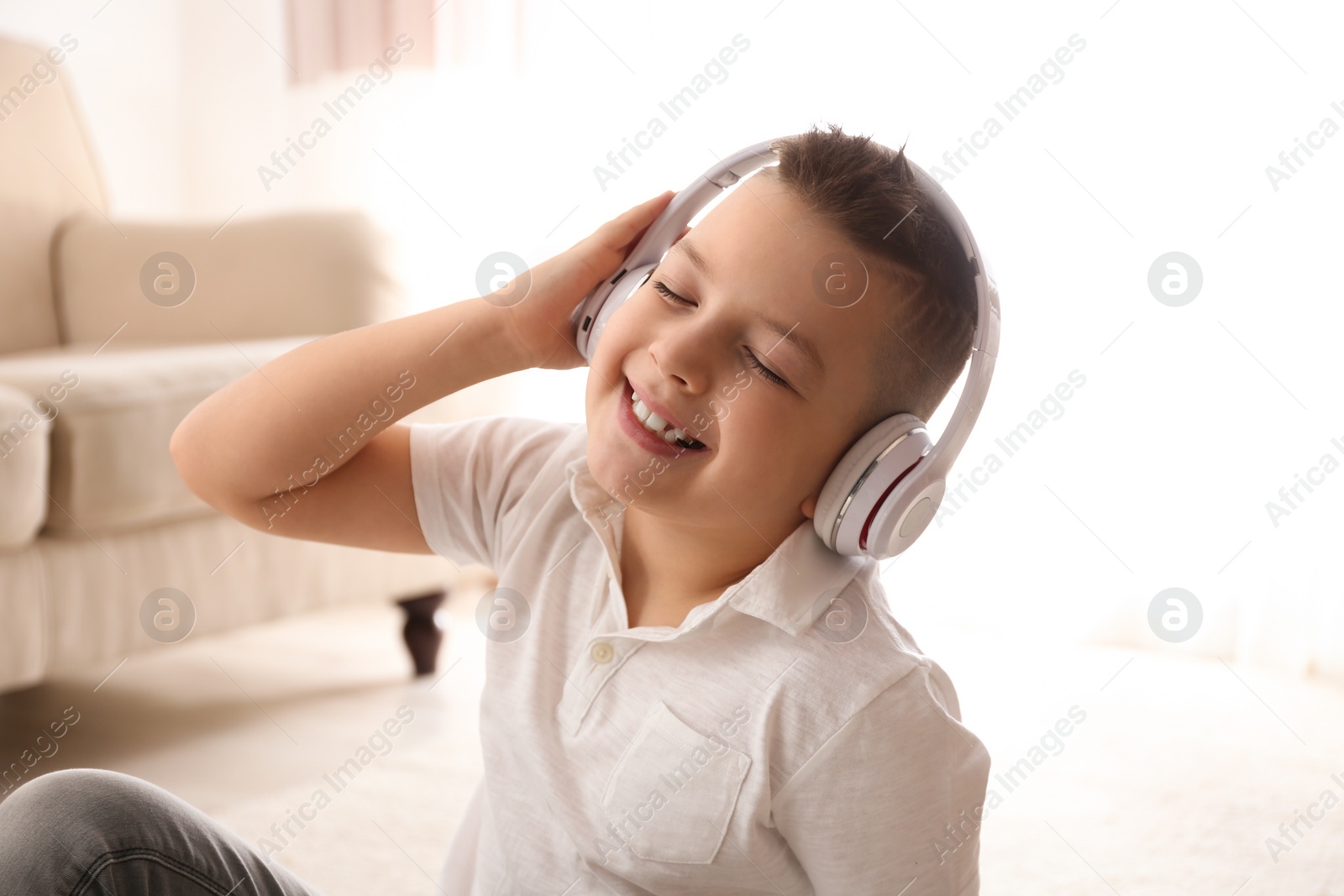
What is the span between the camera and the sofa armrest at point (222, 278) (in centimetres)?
185

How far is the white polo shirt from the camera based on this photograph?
2.16 feet

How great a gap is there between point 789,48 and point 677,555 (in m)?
1.56

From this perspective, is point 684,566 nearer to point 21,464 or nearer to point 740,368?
point 740,368

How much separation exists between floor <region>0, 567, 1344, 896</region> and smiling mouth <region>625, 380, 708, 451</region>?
744 mm

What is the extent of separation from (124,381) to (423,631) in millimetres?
614

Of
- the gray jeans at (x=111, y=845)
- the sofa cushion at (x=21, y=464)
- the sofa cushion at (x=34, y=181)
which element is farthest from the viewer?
the sofa cushion at (x=34, y=181)

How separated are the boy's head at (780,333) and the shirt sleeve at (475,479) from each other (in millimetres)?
135

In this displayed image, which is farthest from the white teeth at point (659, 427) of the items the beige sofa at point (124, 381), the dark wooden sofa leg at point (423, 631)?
the dark wooden sofa leg at point (423, 631)

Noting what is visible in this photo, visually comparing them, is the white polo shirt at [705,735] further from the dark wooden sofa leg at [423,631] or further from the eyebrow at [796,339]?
the dark wooden sofa leg at [423,631]

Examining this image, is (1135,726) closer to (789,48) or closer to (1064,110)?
(1064,110)

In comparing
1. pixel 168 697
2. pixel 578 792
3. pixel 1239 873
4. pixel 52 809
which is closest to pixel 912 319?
pixel 578 792

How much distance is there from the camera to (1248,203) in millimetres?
1924

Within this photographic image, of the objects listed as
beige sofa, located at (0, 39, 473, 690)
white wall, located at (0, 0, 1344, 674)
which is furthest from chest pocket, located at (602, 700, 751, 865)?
white wall, located at (0, 0, 1344, 674)

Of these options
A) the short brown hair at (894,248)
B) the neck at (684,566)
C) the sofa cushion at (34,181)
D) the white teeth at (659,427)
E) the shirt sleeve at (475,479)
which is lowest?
the sofa cushion at (34,181)
